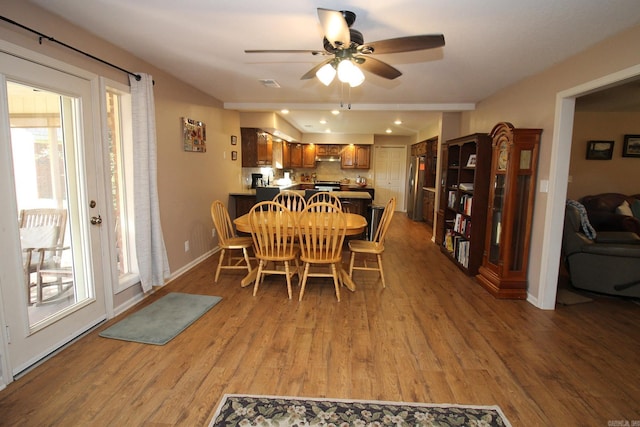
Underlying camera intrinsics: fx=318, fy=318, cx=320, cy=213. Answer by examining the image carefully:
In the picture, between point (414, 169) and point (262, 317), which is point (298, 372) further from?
point (414, 169)

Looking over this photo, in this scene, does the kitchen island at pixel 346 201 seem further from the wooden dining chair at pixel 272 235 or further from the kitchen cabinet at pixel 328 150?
the kitchen cabinet at pixel 328 150

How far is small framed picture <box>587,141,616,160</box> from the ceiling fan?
4.70 metres

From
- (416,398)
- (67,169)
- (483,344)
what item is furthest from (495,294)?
(67,169)

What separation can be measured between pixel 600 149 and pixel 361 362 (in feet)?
18.4

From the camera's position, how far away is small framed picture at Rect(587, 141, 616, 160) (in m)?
5.18

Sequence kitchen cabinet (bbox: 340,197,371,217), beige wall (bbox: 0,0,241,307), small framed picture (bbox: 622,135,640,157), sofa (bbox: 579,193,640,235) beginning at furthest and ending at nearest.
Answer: kitchen cabinet (bbox: 340,197,371,217) → small framed picture (bbox: 622,135,640,157) → sofa (bbox: 579,193,640,235) → beige wall (bbox: 0,0,241,307)

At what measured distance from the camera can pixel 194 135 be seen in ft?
13.6

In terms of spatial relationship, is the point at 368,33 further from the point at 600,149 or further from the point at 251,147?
the point at 600,149

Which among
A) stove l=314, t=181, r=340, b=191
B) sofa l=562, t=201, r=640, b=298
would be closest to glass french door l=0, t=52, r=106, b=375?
sofa l=562, t=201, r=640, b=298

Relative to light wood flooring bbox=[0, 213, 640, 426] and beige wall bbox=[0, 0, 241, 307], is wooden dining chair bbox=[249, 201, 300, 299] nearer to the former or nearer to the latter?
light wood flooring bbox=[0, 213, 640, 426]

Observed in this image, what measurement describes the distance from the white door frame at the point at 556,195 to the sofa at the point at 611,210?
2398 mm

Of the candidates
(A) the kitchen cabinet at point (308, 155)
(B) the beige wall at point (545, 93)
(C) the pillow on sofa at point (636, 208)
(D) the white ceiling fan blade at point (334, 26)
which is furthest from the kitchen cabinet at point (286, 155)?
(C) the pillow on sofa at point (636, 208)

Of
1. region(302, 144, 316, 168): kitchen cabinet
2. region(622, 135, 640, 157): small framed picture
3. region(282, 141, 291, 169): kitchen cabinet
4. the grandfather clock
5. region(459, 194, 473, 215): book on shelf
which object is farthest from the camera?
region(302, 144, 316, 168): kitchen cabinet

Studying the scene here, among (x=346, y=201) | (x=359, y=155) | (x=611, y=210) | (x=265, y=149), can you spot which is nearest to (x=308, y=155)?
(x=359, y=155)
